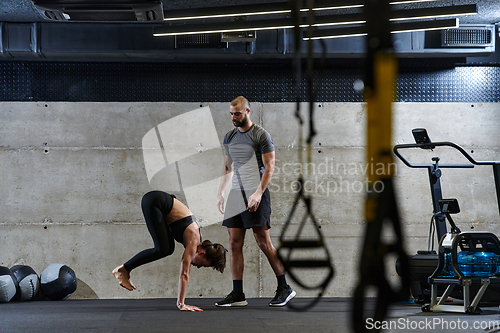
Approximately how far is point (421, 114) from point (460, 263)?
1.95 m

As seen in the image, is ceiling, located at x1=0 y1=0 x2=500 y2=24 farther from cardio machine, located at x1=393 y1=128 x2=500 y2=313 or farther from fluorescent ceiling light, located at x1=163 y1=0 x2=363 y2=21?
cardio machine, located at x1=393 y1=128 x2=500 y2=313

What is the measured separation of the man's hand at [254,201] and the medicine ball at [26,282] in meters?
2.01

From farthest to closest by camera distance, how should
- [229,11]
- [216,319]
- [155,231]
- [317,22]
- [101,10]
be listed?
1. [317,22]
2. [229,11]
3. [155,231]
4. [101,10]
5. [216,319]

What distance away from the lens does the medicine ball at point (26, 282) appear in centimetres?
359

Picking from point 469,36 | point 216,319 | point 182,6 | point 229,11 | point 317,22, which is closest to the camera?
point 216,319

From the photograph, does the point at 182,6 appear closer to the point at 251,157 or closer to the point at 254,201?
the point at 251,157

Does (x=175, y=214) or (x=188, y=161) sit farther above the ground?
(x=188, y=161)

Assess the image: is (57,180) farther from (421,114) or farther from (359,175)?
(421,114)

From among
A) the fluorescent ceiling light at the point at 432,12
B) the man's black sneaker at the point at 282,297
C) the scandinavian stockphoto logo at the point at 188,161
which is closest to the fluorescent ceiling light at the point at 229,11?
the fluorescent ceiling light at the point at 432,12

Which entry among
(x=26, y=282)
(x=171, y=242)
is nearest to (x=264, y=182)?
(x=171, y=242)

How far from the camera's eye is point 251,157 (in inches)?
130

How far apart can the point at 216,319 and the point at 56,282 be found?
5.76 feet

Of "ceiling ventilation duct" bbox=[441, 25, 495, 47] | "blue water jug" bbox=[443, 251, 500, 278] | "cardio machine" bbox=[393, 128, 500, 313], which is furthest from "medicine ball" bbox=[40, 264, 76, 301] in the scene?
"ceiling ventilation duct" bbox=[441, 25, 495, 47]

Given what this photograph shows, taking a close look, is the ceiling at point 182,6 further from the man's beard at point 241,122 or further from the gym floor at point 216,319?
the gym floor at point 216,319
